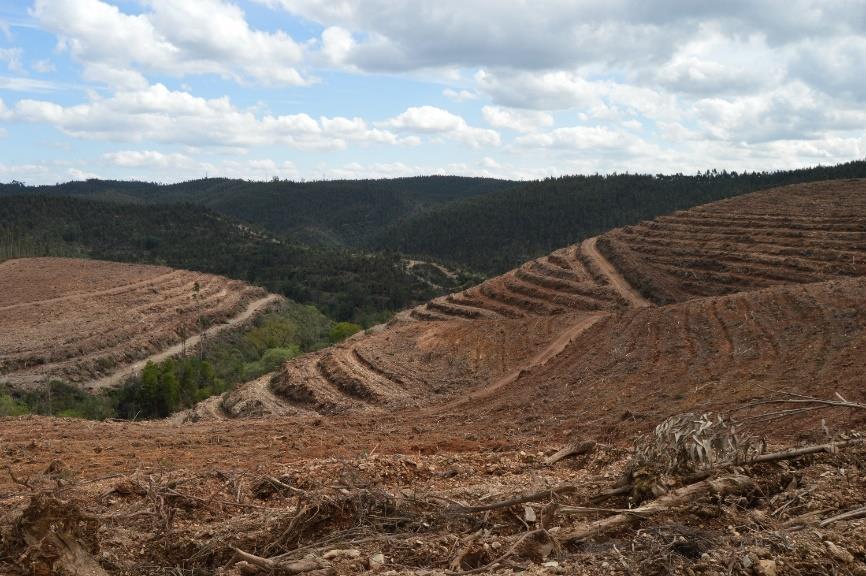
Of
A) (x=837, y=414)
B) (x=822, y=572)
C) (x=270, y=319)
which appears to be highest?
(x=822, y=572)

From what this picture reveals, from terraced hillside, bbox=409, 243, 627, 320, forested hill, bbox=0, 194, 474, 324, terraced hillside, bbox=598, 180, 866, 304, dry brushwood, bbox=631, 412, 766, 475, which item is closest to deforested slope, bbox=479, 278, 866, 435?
dry brushwood, bbox=631, 412, 766, 475

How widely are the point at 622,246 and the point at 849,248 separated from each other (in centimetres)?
1228

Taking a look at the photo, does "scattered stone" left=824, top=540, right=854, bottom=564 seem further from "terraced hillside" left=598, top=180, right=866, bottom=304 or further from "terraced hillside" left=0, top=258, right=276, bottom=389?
"terraced hillside" left=0, top=258, right=276, bottom=389

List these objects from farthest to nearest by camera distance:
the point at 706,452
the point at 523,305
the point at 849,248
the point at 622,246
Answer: the point at 622,246 → the point at 523,305 → the point at 849,248 → the point at 706,452

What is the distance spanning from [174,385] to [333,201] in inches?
5935

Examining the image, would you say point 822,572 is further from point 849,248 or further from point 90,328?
point 90,328

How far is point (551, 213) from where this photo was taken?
10756 cm

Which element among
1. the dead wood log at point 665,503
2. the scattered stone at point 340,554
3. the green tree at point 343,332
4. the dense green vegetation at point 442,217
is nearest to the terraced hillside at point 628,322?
the green tree at point 343,332

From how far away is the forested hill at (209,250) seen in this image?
68938 mm

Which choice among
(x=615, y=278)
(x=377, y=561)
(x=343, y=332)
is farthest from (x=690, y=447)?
(x=343, y=332)

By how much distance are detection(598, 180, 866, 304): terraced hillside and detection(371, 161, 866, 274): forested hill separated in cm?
4311

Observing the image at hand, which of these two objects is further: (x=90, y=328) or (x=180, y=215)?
(x=180, y=215)

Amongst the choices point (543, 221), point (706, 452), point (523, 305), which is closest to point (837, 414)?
point (706, 452)

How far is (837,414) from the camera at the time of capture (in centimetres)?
923
